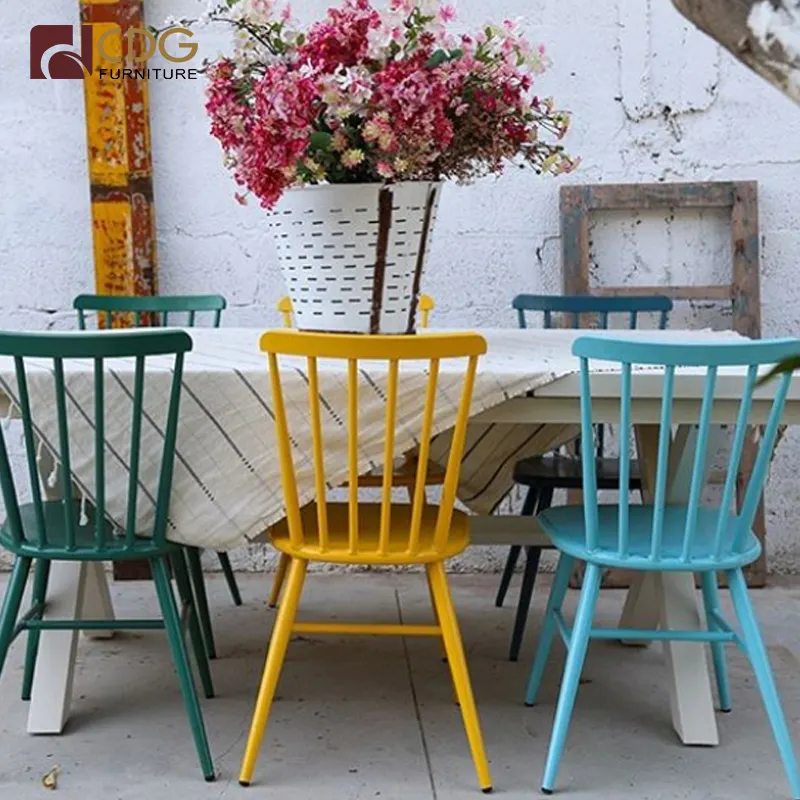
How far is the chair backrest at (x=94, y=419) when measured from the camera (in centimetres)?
208

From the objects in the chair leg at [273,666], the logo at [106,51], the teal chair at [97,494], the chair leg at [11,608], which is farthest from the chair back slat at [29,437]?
the logo at [106,51]

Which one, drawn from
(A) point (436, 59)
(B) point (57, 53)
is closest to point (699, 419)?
(A) point (436, 59)

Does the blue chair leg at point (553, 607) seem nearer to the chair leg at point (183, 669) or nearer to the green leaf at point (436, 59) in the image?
the chair leg at point (183, 669)

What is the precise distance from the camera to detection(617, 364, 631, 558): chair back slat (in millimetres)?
2086

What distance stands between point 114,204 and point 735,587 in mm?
2297

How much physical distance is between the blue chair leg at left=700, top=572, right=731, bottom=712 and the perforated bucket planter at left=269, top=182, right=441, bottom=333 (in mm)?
853

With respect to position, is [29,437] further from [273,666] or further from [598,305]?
[598,305]

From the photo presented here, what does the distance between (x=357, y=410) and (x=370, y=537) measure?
268 millimetres

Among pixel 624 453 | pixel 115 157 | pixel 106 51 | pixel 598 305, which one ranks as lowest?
pixel 624 453

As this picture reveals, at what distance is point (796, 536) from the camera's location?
389cm

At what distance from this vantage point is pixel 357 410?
2166mm

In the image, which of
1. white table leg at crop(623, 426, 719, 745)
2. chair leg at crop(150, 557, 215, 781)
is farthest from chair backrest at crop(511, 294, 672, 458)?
chair leg at crop(150, 557, 215, 781)

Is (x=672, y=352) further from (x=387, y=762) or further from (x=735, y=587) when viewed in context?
(x=387, y=762)

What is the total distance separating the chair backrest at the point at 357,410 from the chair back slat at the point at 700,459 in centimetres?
40
